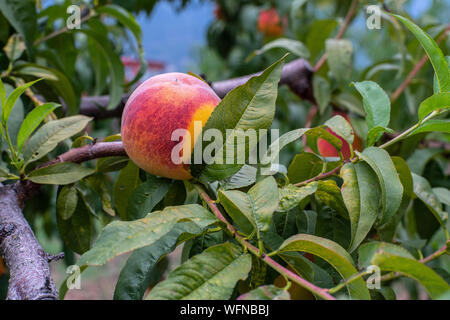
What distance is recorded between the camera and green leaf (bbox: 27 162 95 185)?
421 mm

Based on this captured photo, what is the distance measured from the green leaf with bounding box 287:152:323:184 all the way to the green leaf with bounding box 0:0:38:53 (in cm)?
43

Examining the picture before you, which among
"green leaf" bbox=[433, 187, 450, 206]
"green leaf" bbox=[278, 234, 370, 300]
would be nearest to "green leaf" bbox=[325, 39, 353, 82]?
"green leaf" bbox=[433, 187, 450, 206]

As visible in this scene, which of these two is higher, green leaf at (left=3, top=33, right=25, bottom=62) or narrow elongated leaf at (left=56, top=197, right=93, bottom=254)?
green leaf at (left=3, top=33, right=25, bottom=62)

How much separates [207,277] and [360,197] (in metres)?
0.14

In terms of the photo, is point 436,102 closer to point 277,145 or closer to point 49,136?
point 277,145

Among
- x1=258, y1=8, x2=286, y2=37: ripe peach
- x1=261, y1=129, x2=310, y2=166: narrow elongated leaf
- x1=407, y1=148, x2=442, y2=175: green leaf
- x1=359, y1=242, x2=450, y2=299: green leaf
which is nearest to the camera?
x1=359, y1=242, x2=450, y2=299: green leaf

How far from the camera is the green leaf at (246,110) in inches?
13.3

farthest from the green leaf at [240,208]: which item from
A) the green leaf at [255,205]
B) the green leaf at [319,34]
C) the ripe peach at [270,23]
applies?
the ripe peach at [270,23]

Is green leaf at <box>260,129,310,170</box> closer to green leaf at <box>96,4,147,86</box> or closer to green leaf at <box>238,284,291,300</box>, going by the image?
green leaf at <box>238,284,291,300</box>

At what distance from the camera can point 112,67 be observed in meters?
0.70

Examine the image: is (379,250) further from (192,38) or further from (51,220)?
(192,38)

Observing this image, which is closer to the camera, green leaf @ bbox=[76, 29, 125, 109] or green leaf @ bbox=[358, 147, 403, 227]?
green leaf @ bbox=[358, 147, 403, 227]

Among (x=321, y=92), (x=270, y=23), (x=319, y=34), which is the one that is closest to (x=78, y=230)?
(x=321, y=92)
